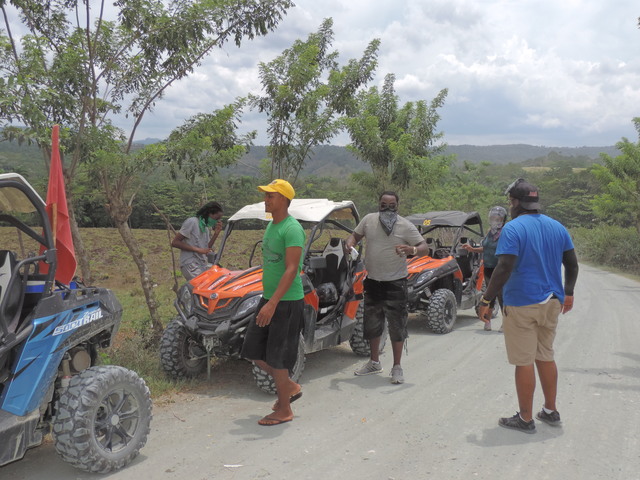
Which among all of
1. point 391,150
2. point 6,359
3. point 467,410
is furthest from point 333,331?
point 391,150

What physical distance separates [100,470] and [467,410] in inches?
123

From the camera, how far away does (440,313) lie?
8.97 m

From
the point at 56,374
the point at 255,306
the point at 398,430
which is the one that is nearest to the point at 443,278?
the point at 255,306

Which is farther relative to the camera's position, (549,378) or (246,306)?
(246,306)

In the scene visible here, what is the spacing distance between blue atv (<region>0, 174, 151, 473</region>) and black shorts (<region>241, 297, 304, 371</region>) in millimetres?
1038

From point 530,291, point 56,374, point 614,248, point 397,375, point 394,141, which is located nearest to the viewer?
point 56,374

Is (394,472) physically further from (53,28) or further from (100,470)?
(53,28)

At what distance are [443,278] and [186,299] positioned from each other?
527 centimetres

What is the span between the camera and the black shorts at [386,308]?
20.0 ft

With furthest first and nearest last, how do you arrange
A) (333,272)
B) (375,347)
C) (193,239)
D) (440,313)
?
(440,313), (333,272), (193,239), (375,347)

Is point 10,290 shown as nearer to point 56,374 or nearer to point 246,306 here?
point 56,374

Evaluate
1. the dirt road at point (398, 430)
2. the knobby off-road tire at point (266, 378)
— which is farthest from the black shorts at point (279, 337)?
the knobby off-road tire at point (266, 378)

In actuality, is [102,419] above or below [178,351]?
above

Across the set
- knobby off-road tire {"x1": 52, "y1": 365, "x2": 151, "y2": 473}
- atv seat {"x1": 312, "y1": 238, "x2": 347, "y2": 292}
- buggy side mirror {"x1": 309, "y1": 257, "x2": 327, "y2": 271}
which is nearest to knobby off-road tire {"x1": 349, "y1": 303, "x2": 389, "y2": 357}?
atv seat {"x1": 312, "y1": 238, "x2": 347, "y2": 292}
